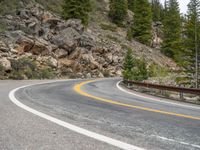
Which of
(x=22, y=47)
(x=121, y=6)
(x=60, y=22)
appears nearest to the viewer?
(x=22, y=47)

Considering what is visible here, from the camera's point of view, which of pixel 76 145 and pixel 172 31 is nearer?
pixel 76 145

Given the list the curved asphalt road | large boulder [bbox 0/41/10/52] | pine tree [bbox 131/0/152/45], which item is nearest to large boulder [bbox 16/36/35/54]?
large boulder [bbox 0/41/10/52]

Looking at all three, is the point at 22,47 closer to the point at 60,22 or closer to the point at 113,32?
the point at 60,22

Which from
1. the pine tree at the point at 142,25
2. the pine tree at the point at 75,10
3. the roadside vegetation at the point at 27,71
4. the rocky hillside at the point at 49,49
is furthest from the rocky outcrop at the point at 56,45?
the pine tree at the point at 142,25

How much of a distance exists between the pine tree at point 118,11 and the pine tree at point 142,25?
494cm

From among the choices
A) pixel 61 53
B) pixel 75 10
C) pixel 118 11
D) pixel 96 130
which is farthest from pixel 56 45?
pixel 118 11

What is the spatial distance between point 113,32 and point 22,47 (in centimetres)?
2777

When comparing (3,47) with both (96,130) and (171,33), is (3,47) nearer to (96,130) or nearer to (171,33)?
(96,130)

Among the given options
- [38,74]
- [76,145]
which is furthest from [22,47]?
[76,145]

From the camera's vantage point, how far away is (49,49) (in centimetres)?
2970

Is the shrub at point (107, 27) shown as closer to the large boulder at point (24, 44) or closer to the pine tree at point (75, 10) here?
the pine tree at point (75, 10)

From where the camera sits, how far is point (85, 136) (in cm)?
401

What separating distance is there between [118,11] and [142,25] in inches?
368

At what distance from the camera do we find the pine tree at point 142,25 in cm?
5281
